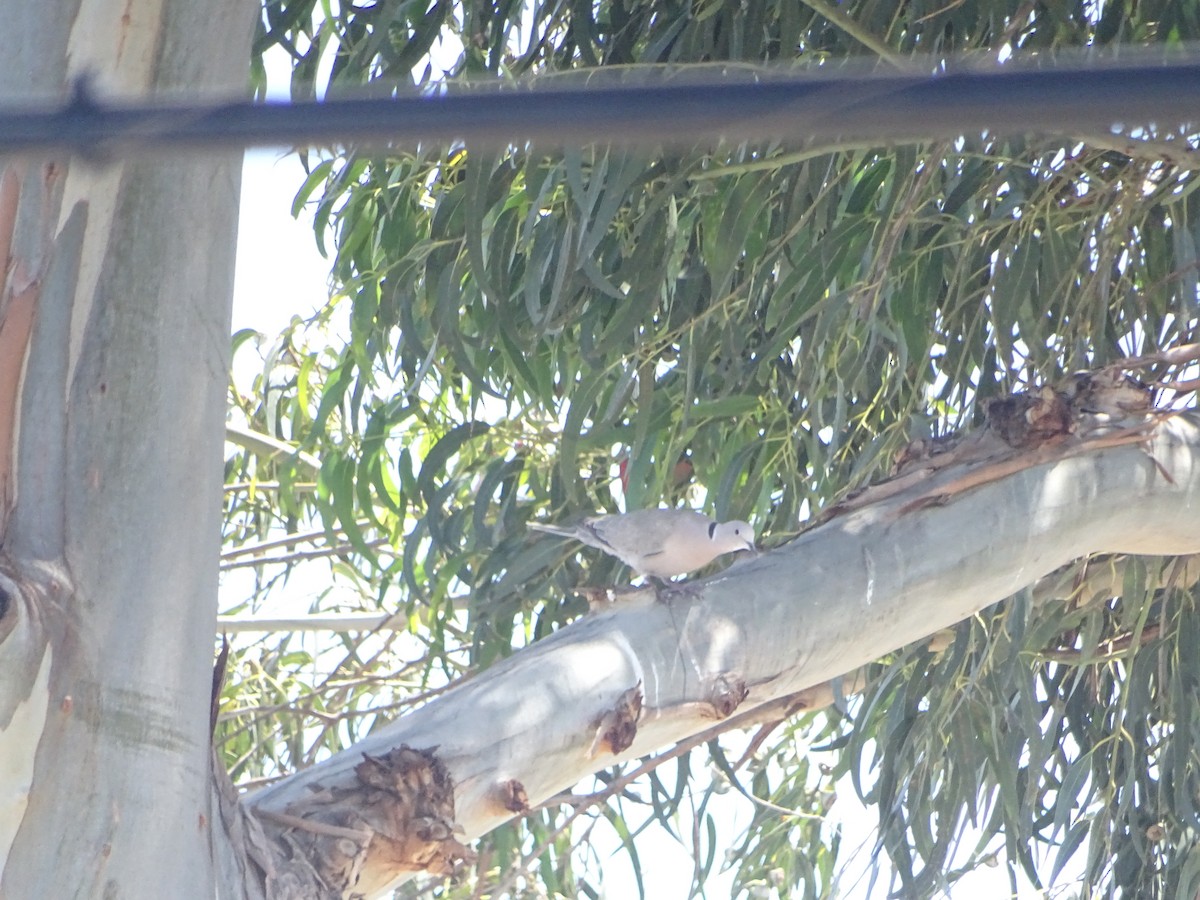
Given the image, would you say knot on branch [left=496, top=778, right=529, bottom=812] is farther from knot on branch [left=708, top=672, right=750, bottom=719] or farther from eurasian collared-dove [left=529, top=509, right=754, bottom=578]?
eurasian collared-dove [left=529, top=509, right=754, bottom=578]

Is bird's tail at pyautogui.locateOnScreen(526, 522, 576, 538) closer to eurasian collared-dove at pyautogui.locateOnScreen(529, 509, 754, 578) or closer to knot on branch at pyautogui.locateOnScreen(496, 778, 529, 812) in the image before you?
eurasian collared-dove at pyautogui.locateOnScreen(529, 509, 754, 578)

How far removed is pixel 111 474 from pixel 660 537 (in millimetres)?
1325

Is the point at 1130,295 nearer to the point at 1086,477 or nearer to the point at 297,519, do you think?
the point at 1086,477

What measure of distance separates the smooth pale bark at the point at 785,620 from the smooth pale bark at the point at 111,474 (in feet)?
0.57

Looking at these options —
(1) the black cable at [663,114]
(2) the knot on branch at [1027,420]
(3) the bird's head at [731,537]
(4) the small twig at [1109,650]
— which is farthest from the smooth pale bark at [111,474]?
(4) the small twig at [1109,650]

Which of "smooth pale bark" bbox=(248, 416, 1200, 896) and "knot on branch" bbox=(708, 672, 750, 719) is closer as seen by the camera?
"smooth pale bark" bbox=(248, 416, 1200, 896)

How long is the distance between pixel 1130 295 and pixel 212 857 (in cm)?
149

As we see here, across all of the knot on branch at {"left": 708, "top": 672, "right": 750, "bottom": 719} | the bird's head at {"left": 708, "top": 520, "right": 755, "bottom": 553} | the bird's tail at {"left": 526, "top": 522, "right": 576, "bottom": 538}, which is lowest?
the knot on branch at {"left": 708, "top": 672, "right": 750, "bottom": 719}

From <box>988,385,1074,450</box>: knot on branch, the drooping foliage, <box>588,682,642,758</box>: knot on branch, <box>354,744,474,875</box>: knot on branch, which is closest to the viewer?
<box>354,744,474,875</box>: knot on branch

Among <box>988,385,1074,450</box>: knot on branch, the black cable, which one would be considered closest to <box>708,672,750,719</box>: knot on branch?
<box>988,385,1074,450</box>: knot on branch

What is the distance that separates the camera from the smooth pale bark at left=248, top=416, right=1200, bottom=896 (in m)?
1.26

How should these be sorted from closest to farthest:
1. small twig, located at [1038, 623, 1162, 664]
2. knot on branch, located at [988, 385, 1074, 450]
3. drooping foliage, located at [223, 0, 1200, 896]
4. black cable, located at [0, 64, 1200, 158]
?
black cable, located at [0, 64, 1200, 158] < knot on branch, located at [988, 385, 1074, 450] < drooping foliage, located at [223, 0, 1200, 896] < small twig, located at [1038, 623, 1162, 664]

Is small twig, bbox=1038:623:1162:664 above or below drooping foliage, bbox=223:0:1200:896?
below

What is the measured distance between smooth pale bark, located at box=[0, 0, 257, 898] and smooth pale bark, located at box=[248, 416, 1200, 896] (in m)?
0.17
